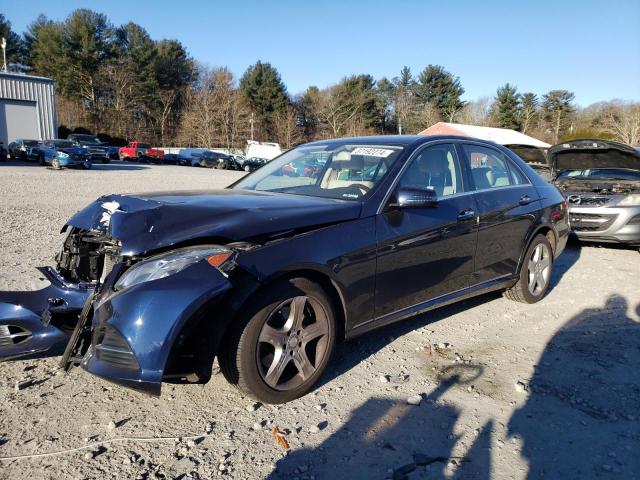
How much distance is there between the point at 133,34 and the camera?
57188mm

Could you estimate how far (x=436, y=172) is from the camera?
13.0 feet

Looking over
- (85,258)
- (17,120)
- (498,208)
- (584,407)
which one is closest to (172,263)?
(85,258)

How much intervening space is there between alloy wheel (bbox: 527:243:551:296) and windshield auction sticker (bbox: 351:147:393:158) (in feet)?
7.22

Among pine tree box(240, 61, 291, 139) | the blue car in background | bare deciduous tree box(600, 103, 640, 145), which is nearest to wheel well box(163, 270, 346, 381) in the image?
the blue car in background

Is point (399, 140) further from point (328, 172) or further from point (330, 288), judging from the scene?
point (330, 288)

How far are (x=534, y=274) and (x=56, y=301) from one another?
174 inches

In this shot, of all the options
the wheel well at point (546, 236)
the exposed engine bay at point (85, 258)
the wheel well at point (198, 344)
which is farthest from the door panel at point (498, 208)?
the exposed engine bay at point (85, 258)

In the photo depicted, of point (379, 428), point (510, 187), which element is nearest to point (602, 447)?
point (379, 428)

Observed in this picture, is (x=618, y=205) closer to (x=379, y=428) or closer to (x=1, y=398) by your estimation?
(x=379, y=428)

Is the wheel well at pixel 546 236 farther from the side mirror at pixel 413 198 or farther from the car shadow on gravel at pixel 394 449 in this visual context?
the car shadow on gravel at pixel 394 449

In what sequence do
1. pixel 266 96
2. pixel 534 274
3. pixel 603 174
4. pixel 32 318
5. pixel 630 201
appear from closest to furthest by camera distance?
pixel 32 318
pixel 534 274
pixel 630 201
pixel 603 174
pixel 266 96

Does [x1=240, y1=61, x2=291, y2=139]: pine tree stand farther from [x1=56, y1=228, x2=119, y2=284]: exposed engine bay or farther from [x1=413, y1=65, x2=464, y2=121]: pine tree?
[x1=56, y1=228, x2=119, y2=284]: exposed engine bay

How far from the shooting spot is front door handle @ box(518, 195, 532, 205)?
187 inches

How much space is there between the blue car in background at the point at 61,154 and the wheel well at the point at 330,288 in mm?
26912
